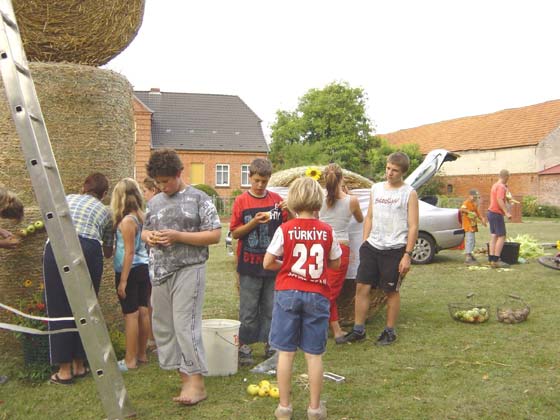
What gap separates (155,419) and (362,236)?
3.45 m

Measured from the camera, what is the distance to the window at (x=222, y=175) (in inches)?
1741

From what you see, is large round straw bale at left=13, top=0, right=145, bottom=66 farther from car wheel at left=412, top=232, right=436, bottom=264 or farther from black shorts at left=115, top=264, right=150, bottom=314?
car wheel at left=412, top=232, right=436, bottom=264

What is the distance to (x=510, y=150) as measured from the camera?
1812 inches

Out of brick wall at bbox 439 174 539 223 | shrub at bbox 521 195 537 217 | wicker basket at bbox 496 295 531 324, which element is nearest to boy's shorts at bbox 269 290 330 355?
wicker basket at bbox 496 295 531 324

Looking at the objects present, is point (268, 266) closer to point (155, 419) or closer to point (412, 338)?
point (155, 419)

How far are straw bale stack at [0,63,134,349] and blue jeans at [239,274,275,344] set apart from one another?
1.50m

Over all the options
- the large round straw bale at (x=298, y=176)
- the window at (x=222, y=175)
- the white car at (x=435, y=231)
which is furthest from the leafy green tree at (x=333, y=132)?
the large round straw bale at (x=298, y=176)

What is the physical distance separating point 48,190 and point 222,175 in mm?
41174

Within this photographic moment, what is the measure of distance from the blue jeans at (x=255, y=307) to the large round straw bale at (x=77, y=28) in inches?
106

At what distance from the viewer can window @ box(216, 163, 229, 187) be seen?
4422cm

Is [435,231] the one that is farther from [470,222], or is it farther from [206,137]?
[206,137]

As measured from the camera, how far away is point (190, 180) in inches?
1727

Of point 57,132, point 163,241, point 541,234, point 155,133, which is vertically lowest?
point 541,234

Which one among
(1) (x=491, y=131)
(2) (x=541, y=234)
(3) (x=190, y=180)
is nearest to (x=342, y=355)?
(2) (x=541, y=234)
